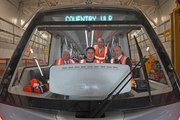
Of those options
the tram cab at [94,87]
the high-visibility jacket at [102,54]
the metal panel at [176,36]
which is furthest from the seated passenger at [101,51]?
the metal panel at [176,36]

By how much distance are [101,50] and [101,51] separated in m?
0.05

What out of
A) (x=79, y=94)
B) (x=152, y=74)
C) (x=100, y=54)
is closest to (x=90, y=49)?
(x=100, y=54)

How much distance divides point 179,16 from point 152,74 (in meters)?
3.99

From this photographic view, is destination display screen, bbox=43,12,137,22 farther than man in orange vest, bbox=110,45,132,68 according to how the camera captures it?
No

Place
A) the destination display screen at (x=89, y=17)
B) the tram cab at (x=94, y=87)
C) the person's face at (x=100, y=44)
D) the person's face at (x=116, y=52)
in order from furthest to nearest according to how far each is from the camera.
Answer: the person's face at (x=100, y=44), the person's face at (x=116, y=52), the destination display screen at (x=89, y=17), the tram cab at (x=94, y=87)

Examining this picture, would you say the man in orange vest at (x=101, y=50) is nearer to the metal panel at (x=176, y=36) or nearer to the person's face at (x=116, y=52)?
the person's face at (x=116, y=52)

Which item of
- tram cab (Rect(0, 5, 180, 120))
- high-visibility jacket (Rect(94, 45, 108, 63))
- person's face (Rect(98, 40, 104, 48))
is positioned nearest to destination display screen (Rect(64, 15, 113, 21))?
tram cab (Rect(0, 5, 180, 120))

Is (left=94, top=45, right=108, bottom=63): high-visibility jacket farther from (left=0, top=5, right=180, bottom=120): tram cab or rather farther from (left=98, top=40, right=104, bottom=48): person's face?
(left=0, top=5, right=180, bottom=120): tram cab

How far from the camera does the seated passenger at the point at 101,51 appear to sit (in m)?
2.83


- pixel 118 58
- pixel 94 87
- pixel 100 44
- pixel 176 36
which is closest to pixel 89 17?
pixel 94 87

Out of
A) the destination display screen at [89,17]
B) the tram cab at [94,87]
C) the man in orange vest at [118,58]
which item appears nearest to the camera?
the tram cab at [94,87]

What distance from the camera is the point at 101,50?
3.20 meters

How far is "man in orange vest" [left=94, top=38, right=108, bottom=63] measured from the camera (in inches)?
112

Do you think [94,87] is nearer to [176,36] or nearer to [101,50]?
[101,50]
